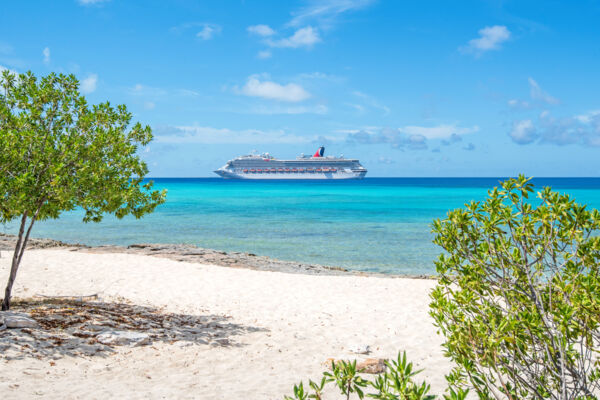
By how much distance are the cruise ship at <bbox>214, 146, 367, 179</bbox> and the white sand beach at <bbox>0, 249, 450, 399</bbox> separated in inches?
4987

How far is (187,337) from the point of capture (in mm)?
8359

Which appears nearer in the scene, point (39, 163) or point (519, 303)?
point (519, 303)

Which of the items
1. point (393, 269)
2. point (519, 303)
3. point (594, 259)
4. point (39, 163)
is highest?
point (39, 163)

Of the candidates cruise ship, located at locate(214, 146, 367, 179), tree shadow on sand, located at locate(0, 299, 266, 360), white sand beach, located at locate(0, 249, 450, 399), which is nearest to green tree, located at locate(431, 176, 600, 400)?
white sand beach, located at locate(0, 249, 450, 399)

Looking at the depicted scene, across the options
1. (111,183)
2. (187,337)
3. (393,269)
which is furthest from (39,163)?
(393,269)

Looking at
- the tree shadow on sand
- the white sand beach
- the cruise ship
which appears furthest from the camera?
the cruise ship

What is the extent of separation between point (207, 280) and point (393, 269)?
8.22 meters

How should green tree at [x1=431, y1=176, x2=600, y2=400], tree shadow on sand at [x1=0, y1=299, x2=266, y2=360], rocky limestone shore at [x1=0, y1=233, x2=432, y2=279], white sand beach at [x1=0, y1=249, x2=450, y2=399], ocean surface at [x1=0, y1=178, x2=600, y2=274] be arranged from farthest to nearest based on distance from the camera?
ocean surface at [x1=0, y1=178, x2=600, y2=274]
rocky limestone shore at [x1=0, y1=233, x2=432, y2=279]
tree shadow on sand at [x1=0, y1=299, x2=266, y2=360]
white sand beach at [x1=0, y1=249, x2=450, y2=399]
green tree at [x1=431, y1=176, x2=600, y2=400]

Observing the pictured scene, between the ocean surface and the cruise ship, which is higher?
the cruise ship

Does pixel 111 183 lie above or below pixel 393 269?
above

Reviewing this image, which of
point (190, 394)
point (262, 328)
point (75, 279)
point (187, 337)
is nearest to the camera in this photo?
point (190, 394)

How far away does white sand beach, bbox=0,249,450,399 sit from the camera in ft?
20.0

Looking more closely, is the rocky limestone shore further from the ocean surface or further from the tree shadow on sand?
the tree shadow on sand

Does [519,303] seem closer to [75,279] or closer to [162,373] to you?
[162,373]
